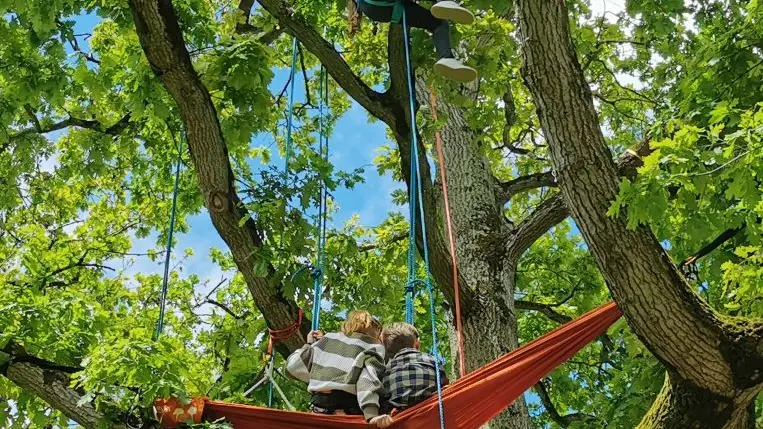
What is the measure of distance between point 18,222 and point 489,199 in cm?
605

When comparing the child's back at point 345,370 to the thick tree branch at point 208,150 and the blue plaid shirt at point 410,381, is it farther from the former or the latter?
the thick tree branch at point 208,150

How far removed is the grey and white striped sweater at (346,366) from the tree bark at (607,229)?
1.00 meters

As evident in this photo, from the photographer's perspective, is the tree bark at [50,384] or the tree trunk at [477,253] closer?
the tree bark at [50,384]

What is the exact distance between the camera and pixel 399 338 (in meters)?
3.61

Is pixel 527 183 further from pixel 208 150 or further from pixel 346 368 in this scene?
pixel 346 368

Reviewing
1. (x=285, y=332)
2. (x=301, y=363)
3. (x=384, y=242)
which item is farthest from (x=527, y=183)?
(x=301, y=363)

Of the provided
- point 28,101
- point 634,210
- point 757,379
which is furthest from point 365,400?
point 28,101

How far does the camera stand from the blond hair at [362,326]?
11.5 ft

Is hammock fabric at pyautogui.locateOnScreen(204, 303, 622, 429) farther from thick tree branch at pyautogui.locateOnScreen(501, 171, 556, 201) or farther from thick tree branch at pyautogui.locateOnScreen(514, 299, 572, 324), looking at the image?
thick tree branch at pyautogui.locateOnScreen(514, 299, 572, 324)

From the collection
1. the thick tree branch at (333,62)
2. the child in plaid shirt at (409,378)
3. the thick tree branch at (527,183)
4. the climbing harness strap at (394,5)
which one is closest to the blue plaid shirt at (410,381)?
the child in plaid shirt at (409,378)

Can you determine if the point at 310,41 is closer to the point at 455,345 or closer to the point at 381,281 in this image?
the point at 455,345

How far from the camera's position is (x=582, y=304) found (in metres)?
7.87

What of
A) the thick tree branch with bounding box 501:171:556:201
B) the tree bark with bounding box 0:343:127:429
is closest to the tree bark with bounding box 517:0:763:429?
the tree bark with bounding box 0:343:127:429

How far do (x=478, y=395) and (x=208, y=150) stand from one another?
1.70 metres
